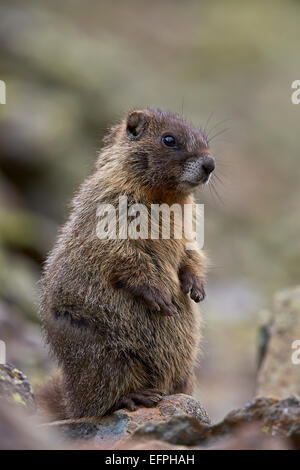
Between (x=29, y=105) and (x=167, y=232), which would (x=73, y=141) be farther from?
(x=167, y=232)

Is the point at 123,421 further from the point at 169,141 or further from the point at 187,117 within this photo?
the point at 187,117

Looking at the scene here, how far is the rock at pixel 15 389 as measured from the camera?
7258 mm

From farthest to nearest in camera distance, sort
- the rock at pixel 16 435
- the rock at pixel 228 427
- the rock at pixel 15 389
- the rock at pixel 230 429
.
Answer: the rock at pixel 15 389 < the rock at pixel 228 427 < the rock at pixel 230 429 < the rock at pixel 16 435

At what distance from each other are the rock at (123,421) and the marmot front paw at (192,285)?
1076 mm

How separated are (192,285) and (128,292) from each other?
0.79 m

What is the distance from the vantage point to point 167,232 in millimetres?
8508

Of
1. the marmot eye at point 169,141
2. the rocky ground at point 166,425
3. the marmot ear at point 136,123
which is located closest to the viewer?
the rocky ground at point 166,425

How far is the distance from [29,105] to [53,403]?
1776cm

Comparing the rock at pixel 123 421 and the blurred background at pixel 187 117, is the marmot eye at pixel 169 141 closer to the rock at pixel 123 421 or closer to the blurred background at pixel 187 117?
the rock at pixel 123 421

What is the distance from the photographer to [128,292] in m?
8.11

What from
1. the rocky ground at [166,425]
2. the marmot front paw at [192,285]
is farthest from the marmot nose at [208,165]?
the rocky ground at [166,425]

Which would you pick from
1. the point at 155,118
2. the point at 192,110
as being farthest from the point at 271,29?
the point at 155,118

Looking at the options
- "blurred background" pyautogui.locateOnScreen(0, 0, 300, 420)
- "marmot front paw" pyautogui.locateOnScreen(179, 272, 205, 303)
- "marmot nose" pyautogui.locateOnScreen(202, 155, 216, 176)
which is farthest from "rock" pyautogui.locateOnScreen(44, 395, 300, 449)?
"blurred background" pyautogui.locateOnScreen(0, 0, 300, 420)

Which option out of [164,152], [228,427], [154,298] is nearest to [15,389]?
[154,298]
